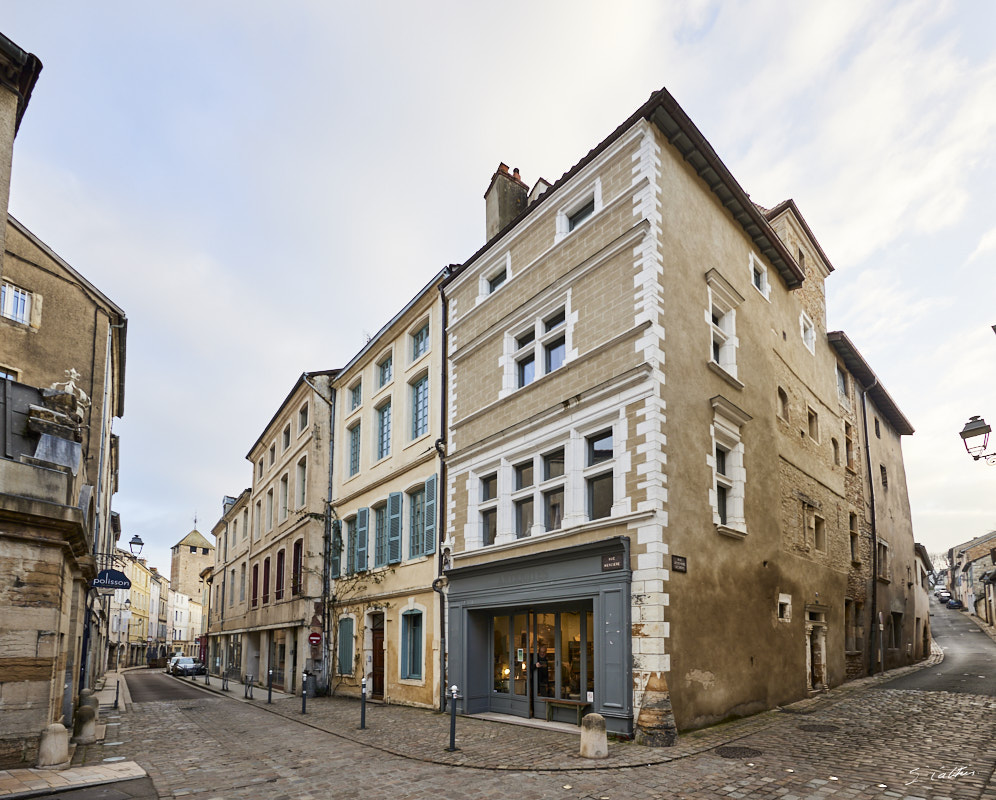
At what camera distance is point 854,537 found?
2086 cm

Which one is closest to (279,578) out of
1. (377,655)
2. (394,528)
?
(377,655)

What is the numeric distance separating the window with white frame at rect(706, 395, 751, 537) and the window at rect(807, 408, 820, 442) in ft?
19.2

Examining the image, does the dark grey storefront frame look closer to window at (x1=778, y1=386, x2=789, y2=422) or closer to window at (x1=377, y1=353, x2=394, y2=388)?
window at (x1=778, y1=386, x2=789, y2=422)

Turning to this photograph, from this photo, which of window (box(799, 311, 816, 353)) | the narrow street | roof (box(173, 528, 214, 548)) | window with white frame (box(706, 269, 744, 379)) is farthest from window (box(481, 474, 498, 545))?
roof (box(173, 528, 214, 548))

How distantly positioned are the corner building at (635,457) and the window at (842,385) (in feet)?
15.8

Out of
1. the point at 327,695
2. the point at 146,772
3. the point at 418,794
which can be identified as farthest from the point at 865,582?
the point at 146,772

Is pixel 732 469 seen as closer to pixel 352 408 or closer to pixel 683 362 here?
pixel 683 362

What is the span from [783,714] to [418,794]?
7.90 m

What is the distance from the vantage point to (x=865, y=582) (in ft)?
69.1

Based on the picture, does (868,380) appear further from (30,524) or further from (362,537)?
(30,524)

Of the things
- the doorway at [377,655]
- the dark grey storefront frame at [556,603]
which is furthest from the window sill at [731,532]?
the doorway at [377,655]

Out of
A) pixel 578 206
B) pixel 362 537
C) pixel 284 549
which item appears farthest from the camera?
pixel 284 549

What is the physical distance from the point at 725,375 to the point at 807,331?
771 cm

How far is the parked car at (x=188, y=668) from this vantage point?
39906mm
